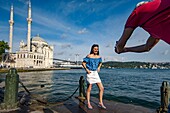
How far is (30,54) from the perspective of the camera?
374ft

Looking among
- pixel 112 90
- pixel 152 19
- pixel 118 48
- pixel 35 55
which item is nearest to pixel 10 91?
pixel 118 48

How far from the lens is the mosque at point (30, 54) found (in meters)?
99.6

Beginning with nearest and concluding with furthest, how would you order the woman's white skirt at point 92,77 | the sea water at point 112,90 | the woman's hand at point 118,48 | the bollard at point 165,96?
the woman's hand at point 118,48
the woman's white skirt at point 92,77
the bollard at point 165,96
the sea water at point 112,90

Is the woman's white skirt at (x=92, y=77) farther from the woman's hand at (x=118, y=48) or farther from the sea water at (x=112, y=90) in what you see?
the sea water at (x=112, y=90)

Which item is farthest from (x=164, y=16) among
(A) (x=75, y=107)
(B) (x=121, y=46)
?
(A) (x=75, y=107)

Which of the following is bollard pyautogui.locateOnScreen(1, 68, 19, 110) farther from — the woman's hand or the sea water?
the woman's hand

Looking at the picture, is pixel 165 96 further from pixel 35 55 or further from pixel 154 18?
pixel 35 55

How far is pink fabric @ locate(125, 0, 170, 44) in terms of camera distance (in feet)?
3.89

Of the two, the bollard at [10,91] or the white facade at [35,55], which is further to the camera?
the white facade at [35,55]

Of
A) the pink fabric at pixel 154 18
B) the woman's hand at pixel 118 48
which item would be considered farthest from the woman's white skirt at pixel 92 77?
the pink fabric at pixel 154 18

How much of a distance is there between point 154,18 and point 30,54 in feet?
388

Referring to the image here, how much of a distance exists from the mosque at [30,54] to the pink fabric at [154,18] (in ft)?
329

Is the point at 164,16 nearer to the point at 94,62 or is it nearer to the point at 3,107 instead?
the point at 94,62

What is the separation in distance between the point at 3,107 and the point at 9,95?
434 millimetres
